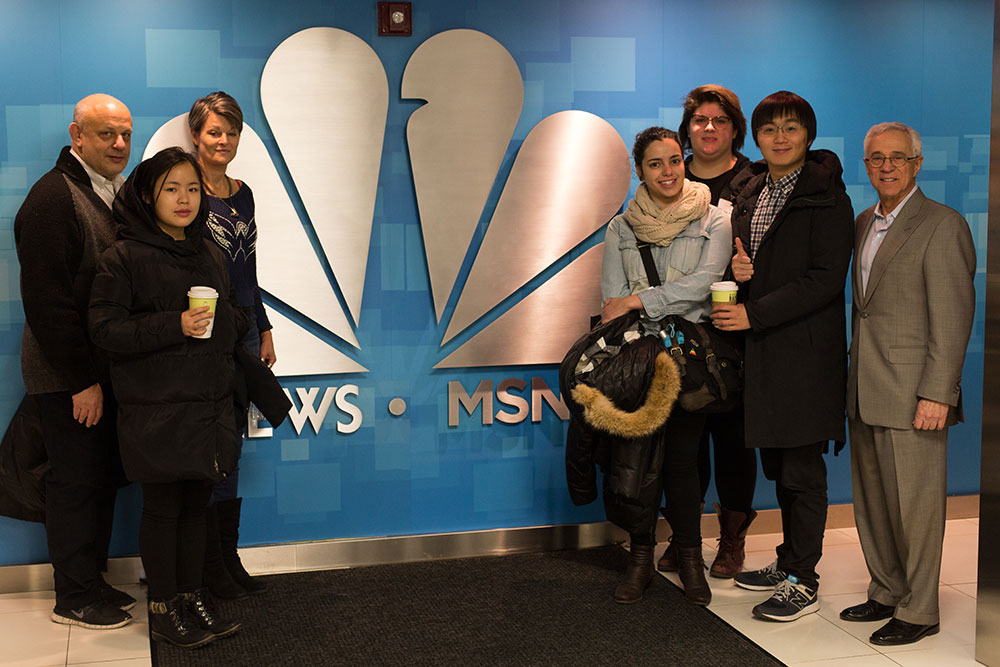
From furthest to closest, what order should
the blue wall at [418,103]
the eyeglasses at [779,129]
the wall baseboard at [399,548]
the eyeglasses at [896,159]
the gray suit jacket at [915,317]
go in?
the wall baseboard at [399,548], the blue wall at [418,103], the eyeglasses at [779,129], the eyeglasses at [896,159], the gray suit jacket at [915,317]

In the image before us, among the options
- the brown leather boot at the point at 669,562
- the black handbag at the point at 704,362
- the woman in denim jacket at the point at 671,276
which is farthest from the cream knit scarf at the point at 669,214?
the brown leather boot at the point at 669,562

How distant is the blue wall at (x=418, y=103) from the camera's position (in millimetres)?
3701

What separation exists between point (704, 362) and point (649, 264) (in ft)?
1.30

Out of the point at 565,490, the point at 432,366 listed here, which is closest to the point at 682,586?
the point at 565,490

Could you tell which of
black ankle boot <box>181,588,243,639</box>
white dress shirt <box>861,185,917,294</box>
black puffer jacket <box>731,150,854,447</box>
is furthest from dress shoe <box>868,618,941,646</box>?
black ankle boot <box>181,588,243,639</box>

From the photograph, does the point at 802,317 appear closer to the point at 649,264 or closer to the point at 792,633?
the point at 649,264

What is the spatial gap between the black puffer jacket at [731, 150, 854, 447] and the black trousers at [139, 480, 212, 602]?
1.85m

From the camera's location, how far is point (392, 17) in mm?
3896

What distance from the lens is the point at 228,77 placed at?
150 inches

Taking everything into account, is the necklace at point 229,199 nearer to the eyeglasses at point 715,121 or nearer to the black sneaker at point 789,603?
the eyeglasses at point 715,121

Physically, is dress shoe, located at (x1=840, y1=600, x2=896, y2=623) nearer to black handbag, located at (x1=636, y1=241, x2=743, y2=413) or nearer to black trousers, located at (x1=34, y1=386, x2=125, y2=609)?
black handbag, located at (x1=636, y1=241, x2=743, y2=413)

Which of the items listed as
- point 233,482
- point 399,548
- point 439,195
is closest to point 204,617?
point 233,482

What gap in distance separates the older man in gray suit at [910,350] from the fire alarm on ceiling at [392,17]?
1.82 meters

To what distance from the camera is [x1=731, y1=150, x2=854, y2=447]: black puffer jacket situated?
3277 millimetres
